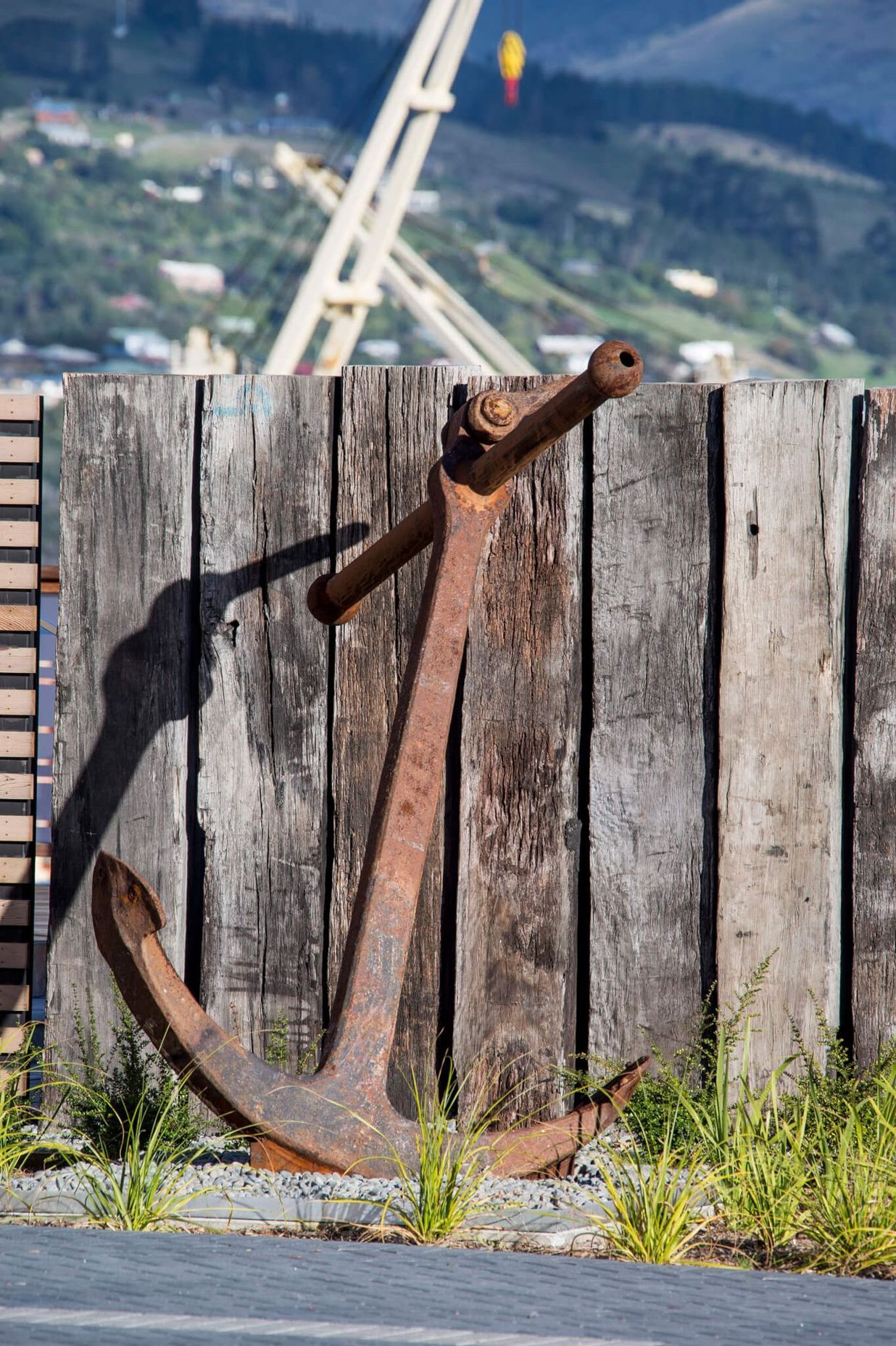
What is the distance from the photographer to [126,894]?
1.87m

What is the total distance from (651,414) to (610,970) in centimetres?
108

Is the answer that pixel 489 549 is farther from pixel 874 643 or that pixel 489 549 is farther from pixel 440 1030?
pixel 440 1030

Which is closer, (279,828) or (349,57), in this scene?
(279,828)

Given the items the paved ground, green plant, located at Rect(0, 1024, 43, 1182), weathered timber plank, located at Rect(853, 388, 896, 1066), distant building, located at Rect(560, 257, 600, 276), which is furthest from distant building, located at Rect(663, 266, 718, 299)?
the paved ground

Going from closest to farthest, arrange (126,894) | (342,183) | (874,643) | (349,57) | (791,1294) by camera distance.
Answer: (791,1294) → (126,894) → (874,643) → (342,183) → (349,57)

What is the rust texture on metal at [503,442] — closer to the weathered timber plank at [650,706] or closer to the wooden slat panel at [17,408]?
the weathered timber plank at [650,706]

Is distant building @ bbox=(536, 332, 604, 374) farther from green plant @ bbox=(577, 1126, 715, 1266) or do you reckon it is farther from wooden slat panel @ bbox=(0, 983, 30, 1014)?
green plant @ bbox=(577, 1126, 715, 1266)

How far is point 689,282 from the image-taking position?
97.1m

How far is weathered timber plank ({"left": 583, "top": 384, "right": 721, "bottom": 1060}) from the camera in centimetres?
254

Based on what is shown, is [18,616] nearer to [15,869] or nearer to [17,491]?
[17,491]

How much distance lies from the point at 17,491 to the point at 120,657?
41 centimetres

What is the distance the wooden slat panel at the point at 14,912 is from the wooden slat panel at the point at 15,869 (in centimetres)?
4

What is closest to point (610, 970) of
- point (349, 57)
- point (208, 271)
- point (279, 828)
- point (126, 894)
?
point (279, 828)

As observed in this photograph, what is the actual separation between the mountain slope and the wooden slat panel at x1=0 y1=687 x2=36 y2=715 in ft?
559
